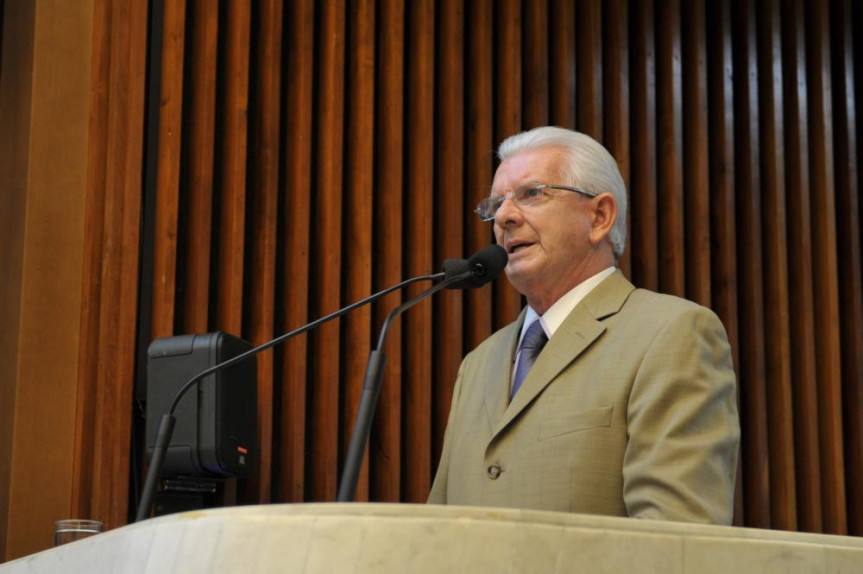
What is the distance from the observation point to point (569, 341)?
8.72 ft

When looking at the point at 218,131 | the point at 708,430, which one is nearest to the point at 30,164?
the point at 218,131

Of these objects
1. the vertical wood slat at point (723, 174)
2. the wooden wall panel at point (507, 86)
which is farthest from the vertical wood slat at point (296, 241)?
the vertical wood slat at point (723, 174)

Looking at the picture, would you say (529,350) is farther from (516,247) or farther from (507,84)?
(507,84)

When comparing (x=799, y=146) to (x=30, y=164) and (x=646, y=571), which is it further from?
(x=646, y=571)

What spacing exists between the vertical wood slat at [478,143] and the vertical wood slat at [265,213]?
0.73 m

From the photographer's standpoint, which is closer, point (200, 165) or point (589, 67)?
point (200, 165)

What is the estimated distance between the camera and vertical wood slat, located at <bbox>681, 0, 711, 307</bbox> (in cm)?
475

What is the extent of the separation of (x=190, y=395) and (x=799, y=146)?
8.67 ft

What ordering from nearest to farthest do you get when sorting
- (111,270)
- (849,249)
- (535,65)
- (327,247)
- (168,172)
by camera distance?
(111,270) < (168,172) < (327,247) < (535,65) < (849,249)

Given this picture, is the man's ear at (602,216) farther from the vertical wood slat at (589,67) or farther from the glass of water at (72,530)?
the vertical wood slat at (589,67)

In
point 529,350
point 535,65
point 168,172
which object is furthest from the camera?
point 535,65

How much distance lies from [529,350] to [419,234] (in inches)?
62.9

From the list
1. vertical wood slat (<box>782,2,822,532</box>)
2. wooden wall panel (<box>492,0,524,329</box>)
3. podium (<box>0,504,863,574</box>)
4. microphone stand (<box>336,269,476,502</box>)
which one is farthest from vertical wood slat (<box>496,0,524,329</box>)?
podium (<box>0,504,863,574</box>)

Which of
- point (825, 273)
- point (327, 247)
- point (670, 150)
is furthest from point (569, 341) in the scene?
point (825, 273)
